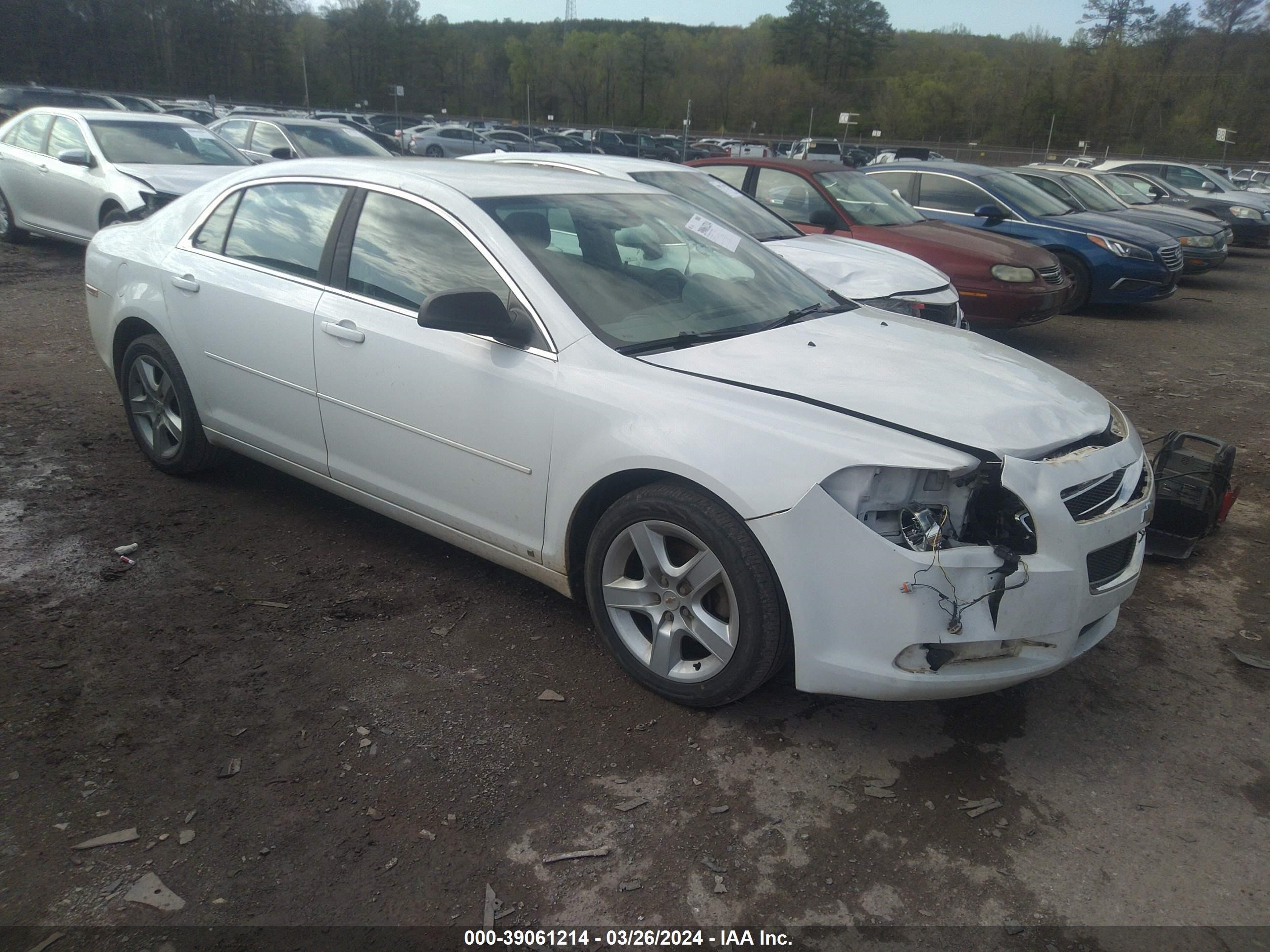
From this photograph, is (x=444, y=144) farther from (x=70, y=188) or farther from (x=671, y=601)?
(x=671, y=601)

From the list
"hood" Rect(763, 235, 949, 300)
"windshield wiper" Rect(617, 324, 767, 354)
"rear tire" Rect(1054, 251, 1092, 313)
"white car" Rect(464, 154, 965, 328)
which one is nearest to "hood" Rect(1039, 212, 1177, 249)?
"rear tire" Rect(1054, 251, 1092, 313)

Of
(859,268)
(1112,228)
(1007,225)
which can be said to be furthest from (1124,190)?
(859,268)

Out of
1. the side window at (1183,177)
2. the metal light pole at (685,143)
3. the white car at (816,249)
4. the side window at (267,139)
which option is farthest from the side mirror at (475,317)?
the side window at (1183,177)

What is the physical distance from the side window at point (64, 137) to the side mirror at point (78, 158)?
27 cm

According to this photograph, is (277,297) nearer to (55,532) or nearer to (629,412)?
(55,532)

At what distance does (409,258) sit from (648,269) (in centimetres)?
93

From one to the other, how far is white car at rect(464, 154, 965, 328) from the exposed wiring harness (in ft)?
13.3

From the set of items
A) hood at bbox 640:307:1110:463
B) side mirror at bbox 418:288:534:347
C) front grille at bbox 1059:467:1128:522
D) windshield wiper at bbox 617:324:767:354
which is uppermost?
side mirror at bbox 418:288:534:347

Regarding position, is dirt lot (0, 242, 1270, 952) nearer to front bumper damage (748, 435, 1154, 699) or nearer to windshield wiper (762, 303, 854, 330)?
front bumper damage (748, 435, 1154, 699)

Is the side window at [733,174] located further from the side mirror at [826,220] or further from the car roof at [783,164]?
the side mirror at [826,220]

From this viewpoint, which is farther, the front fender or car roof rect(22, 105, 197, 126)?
car roof rect(22, 105, 197, 126)

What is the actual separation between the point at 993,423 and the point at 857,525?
62cm

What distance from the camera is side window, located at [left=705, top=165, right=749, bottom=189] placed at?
358 inches

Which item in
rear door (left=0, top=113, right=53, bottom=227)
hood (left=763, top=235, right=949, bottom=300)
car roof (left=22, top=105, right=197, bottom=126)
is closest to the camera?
hood (left=763, top=235, right=949, bottom=300)
